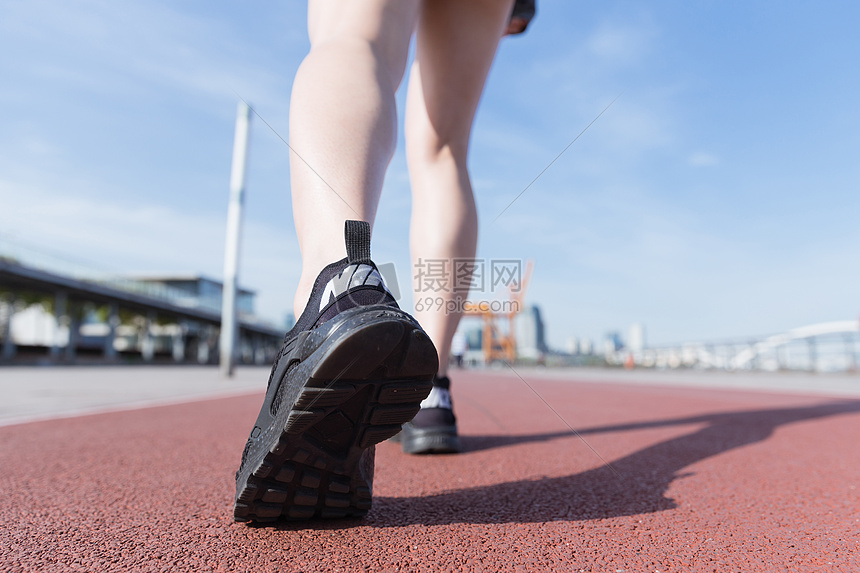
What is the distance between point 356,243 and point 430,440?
74 centimetres

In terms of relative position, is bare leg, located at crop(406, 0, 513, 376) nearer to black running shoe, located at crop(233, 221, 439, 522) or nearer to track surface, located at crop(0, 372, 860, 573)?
track surface, located at crop(0, 372, 860, 573)

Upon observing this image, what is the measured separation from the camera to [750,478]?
1147mm

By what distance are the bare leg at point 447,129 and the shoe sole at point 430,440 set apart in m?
0.16

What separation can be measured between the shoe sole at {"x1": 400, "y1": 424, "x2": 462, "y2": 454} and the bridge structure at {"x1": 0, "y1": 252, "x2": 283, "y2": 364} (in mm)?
20769

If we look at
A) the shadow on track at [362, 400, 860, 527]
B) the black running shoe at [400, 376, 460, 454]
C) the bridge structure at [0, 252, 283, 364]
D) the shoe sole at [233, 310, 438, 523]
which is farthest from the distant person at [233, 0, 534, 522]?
the bridge structure at [0, 252, 283, 364]

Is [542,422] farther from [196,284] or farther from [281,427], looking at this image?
[196,284]

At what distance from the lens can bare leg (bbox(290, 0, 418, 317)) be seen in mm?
785

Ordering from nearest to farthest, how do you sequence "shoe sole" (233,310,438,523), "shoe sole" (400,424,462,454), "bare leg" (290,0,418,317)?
"shoe sole" (233,310,438,523) < "bare leg" (290,0,418,317) < "shoe sole" (400,424,462,454)

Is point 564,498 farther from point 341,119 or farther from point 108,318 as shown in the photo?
point 108,318

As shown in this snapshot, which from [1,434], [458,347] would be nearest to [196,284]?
[458,347]

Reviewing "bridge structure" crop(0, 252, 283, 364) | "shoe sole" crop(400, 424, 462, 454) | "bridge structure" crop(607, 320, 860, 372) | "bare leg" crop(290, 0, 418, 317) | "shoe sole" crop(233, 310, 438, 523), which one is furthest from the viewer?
"bridge structure" crop(0, 252, 283, 364)

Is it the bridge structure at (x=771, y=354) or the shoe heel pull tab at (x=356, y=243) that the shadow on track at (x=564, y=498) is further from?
the bridge structure at (x=771, y=354)

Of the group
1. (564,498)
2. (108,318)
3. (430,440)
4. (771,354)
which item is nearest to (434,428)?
(430,440)

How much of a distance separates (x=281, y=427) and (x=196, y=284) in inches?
1809
